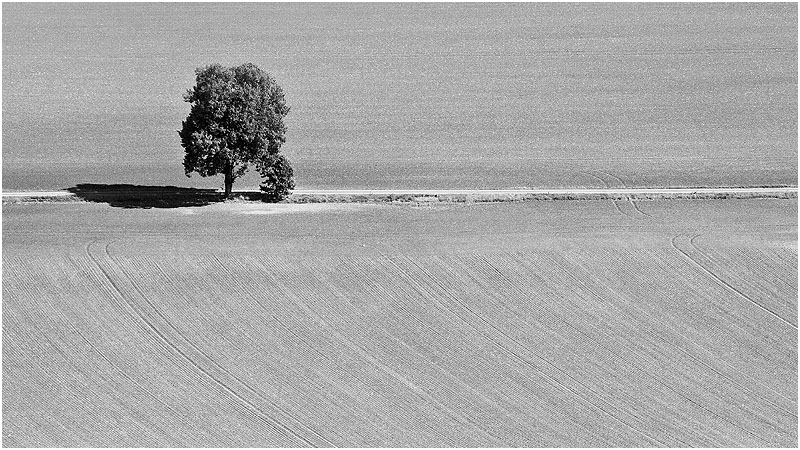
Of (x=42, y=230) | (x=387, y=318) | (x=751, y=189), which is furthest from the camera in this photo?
(x=751, y=189)

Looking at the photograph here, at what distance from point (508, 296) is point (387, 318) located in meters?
6.75

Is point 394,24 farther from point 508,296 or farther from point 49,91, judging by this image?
point 508,296

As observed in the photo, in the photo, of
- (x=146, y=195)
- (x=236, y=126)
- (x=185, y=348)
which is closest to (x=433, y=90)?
(x=236, y=126)

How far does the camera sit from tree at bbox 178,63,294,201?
239 ft

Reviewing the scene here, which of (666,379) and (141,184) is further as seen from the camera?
(141,184)

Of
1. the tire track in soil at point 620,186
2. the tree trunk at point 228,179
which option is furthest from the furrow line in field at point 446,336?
the tire track in soil at point 620,186

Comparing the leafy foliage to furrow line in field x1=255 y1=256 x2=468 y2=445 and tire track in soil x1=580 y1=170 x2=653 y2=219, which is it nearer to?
furrow line in field x1=255 y1=256 x2=468 y2=445

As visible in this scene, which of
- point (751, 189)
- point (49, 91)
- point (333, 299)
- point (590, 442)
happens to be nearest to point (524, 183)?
point (751, 189)

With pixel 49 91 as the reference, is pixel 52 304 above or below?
below

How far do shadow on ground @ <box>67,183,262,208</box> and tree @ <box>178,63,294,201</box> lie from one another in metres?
1.94

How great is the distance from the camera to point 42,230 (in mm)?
69938

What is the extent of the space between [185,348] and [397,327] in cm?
1047

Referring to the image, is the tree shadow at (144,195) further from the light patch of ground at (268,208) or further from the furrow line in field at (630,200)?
the furrow line in field at (630,200)

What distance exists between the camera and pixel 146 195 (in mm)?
76875
